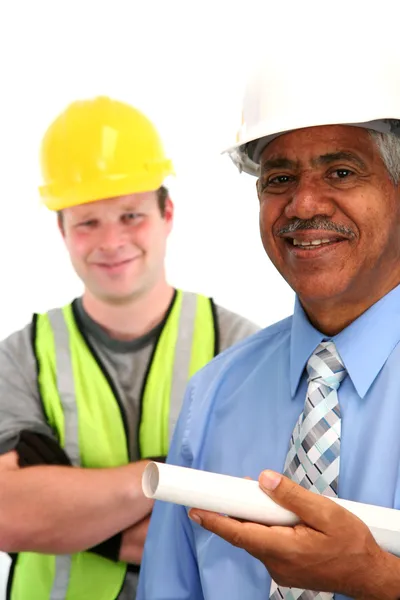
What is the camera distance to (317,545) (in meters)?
1.45

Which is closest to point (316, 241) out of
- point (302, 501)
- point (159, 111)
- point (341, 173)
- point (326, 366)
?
point (341, 173)

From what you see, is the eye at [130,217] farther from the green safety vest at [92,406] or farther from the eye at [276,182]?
the eye at [276,182]

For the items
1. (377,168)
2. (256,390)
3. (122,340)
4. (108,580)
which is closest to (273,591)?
(256,390)

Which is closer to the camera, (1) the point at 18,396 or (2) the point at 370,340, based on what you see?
(2) the point at 370,340

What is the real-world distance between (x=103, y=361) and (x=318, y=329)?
1.16 m

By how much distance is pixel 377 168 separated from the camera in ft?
6.03

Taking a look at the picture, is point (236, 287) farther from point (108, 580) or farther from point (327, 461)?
point (327, 461)

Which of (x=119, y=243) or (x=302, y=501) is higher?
(x=119, y=243)

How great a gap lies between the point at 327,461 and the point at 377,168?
1.92ft

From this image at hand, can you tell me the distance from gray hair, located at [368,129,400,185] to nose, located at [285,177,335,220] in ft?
0.46

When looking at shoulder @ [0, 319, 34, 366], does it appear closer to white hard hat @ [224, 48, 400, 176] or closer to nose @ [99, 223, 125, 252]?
nose @ [99, 223, 125, 252]

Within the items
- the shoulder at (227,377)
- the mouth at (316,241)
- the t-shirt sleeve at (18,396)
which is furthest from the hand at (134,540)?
the mouth at (316,241)

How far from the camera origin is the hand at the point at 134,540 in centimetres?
269

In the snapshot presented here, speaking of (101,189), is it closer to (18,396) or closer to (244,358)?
(18,396)
